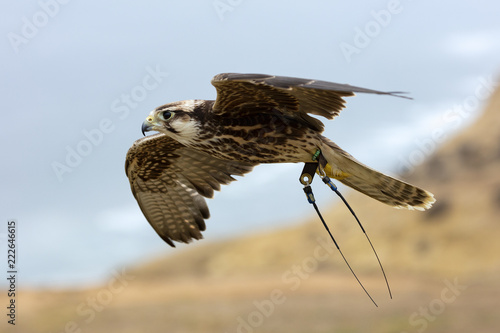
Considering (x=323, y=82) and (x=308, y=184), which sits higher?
(x=323, y=82)

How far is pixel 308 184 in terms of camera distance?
4.92 metres

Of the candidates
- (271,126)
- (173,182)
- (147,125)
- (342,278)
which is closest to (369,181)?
(271,126)

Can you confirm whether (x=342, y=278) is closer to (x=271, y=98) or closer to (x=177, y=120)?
(x=177, y=120)

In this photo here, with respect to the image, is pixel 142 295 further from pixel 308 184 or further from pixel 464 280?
pixel 308 184

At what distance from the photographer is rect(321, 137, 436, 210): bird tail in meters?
5.22

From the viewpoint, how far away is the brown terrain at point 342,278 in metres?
23.5

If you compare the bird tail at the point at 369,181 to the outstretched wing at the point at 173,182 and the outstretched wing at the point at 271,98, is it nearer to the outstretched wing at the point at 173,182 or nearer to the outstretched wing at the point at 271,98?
the outstretched wing at the point at 271,98

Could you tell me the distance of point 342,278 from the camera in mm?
32844

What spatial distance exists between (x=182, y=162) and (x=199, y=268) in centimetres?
3353

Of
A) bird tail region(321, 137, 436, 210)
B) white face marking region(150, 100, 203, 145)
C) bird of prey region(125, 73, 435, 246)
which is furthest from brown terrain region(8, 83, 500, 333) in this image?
white face marking region(150, 100, 203, 145)

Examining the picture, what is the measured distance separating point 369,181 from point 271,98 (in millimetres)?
1137

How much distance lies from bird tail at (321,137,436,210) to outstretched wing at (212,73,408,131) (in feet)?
0.78

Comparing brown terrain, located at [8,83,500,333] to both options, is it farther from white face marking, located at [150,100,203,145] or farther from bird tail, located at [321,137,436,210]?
white face marking, located at [150,100,203,145]

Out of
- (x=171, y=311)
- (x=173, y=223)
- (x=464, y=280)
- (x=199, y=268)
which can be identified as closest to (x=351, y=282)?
(x=464, y=280)
